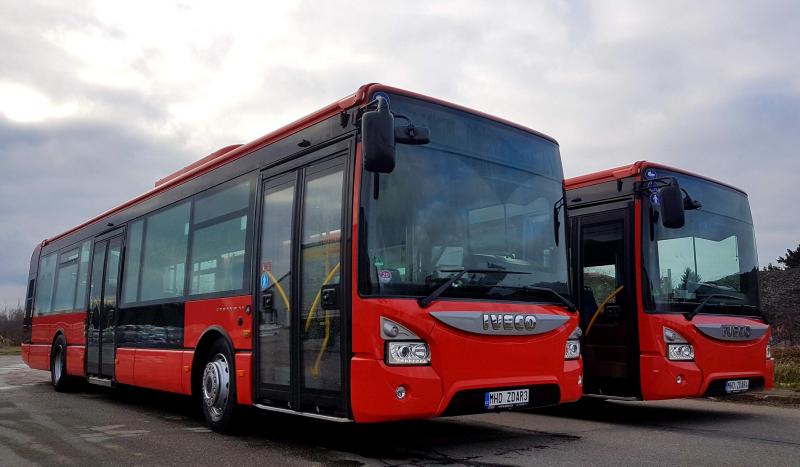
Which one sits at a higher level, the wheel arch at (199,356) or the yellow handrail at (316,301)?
the yellow handrail at (316,301)

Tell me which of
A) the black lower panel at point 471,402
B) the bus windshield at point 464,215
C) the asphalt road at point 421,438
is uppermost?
the bus windshield at point 464,215

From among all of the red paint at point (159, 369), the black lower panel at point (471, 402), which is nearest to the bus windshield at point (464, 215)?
the black lower panel at point (471, 402)

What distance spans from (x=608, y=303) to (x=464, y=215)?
11.2 feet

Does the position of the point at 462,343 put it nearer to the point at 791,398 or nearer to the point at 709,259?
the point at 709,259

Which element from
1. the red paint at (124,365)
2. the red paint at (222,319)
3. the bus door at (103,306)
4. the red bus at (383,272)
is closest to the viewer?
the red bus at (383,272)

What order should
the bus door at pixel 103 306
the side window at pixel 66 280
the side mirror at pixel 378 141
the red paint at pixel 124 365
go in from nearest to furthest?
the side mirror at pixel 378 141 → the red paint at pixel 124 365 → the bus door at pixel 103 306 → the side window at pixel 66 280

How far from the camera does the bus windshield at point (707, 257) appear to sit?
844 cm

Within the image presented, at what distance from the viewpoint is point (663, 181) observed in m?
8.58

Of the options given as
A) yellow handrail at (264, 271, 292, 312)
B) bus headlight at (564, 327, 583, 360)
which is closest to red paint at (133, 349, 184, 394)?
yellow handrail at (264, 271, 292, 312)

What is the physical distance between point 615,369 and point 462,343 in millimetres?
3585

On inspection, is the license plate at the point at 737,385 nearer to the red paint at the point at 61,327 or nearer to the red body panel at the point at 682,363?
the red body panel at the point at 682,363

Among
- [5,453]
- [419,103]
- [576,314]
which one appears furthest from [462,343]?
[5,453]

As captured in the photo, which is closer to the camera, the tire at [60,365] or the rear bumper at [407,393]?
the rear bumper at [407,393]

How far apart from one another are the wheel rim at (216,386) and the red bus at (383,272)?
22mm
